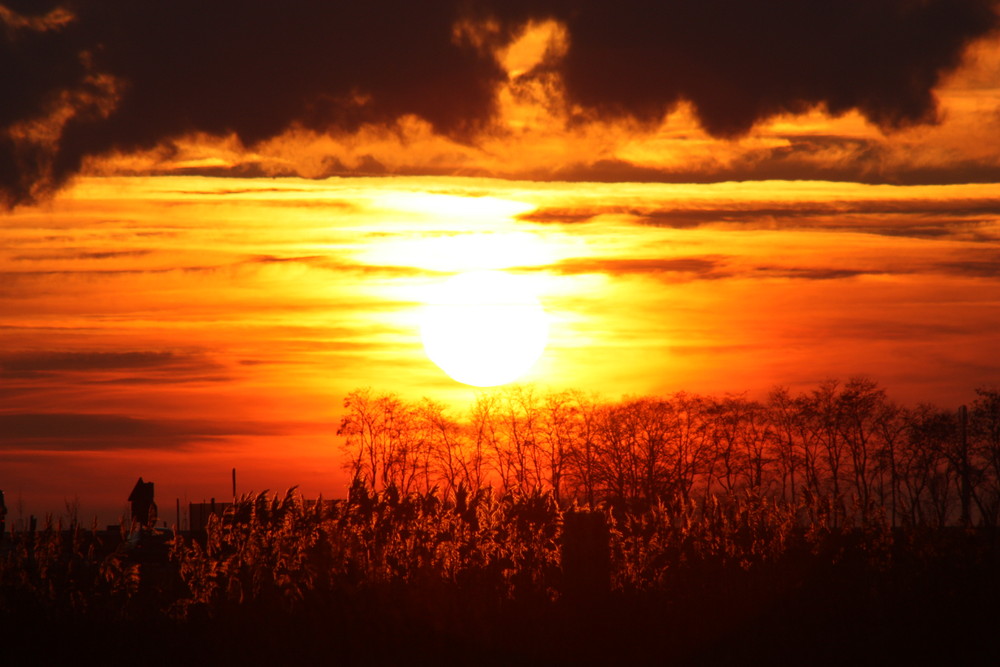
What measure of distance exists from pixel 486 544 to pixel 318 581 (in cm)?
236

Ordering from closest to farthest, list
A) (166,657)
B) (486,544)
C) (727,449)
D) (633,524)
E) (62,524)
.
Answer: (166,657) < (62,524) < (486,544) < (633,524) < (727,449)

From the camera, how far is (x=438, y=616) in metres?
12.4

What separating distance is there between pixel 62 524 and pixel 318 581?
2.98m

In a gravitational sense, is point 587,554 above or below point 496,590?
above

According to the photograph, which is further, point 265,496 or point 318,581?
point 265,496

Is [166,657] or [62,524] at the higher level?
[62,524]

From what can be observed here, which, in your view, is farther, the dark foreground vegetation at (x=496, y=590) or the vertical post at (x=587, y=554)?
the vertical post at (x=587, y=554)

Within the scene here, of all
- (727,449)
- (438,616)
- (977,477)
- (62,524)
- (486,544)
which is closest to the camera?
(438,616)

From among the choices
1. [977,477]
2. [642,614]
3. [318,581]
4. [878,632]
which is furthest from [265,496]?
[977,477]

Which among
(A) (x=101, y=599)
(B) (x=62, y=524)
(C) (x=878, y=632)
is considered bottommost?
(C) (x=878, y=632)

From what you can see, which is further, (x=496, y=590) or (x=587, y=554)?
Result: (x=496, y=590)

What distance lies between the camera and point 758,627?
13.0 metres

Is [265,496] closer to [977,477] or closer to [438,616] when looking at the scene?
[438,616]

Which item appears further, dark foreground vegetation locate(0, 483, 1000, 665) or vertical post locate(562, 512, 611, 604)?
vertical post locate(562, 512, 611, 604)
